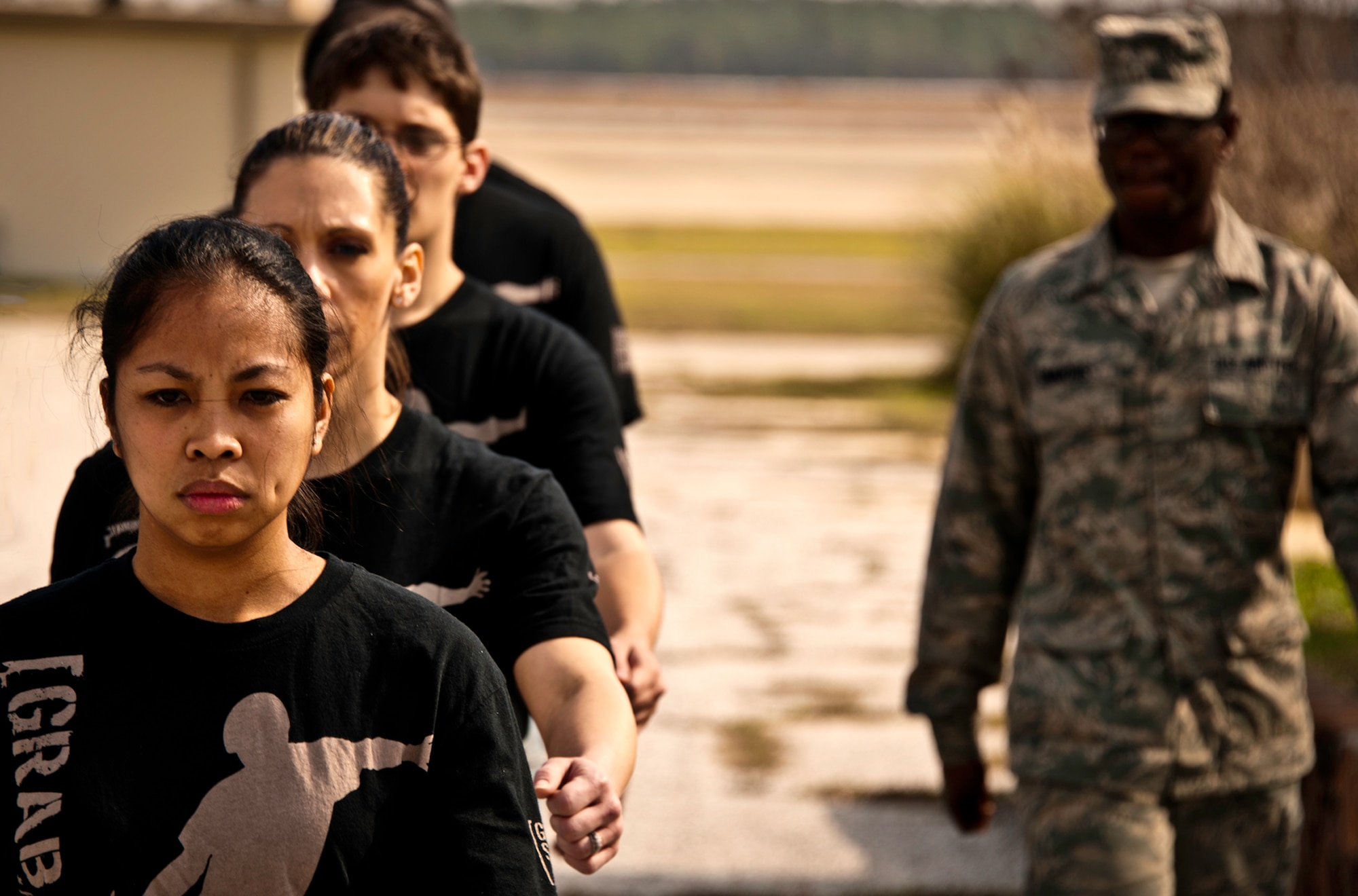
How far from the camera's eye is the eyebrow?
1.52 meters

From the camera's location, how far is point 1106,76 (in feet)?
10.9

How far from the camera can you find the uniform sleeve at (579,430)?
2516mm

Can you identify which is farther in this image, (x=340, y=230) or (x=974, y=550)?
(x=974, y=550)

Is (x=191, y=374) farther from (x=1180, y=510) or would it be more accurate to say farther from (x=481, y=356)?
(x=1180, y=510)

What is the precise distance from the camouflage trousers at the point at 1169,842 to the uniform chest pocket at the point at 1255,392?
711 millimetres

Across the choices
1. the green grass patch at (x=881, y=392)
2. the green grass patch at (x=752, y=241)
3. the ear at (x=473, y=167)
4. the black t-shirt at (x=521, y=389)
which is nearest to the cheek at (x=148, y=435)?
the black t-shirt at (x=521, y=389)

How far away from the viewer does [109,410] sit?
159 centimetres

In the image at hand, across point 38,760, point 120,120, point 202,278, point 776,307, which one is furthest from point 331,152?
point 776,307

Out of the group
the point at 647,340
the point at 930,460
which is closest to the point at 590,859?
the point at 930,460

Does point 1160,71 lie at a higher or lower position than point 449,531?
higher

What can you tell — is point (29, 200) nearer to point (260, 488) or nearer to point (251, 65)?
point (251, 65)

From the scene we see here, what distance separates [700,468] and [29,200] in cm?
426

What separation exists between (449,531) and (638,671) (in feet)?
2.05

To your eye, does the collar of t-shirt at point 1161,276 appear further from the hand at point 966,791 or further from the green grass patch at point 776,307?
the green grass patch at point 776,307
